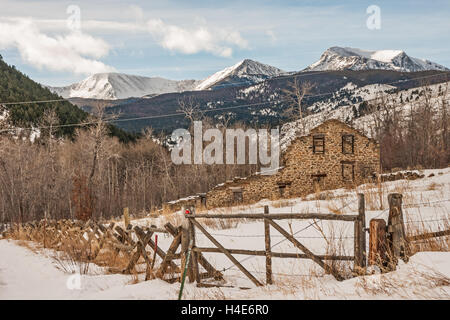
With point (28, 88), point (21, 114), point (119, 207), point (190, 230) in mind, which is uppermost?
point (28, 88)

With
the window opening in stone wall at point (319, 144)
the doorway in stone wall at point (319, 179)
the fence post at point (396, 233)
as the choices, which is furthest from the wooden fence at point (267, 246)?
the window opening in stone wall at point (319, 144)

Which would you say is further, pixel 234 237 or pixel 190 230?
pixel 234 237

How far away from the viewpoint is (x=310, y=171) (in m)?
31.1

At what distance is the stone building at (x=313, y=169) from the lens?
30.8 m

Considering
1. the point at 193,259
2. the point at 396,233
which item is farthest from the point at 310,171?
the point at 396,233

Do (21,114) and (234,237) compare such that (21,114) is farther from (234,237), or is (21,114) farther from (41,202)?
(234,237)

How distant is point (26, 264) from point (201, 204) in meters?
18.3

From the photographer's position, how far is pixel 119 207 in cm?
5362

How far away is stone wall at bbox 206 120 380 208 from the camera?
30.8m

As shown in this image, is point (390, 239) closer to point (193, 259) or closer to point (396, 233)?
point (396, 233)

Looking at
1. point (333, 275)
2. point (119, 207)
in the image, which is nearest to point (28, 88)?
point (119, 207)

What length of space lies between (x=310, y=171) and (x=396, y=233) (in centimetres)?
2430

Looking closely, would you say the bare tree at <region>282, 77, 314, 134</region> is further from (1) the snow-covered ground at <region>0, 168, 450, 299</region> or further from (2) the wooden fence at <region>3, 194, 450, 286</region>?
(2) the wooden fence at <region>3, 194, 450, 286</region>
